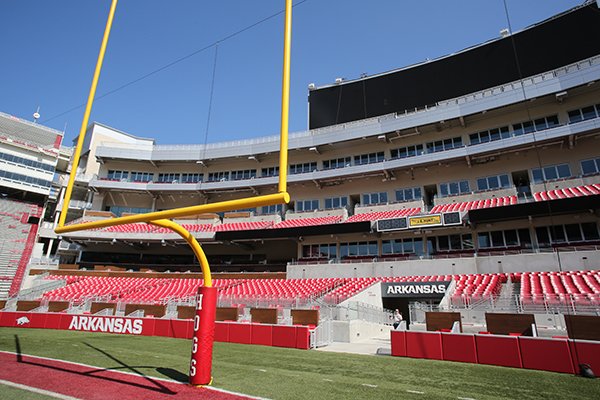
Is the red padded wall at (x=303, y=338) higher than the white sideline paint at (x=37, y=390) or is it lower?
higher

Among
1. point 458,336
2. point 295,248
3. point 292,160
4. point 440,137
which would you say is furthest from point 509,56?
point 458,336

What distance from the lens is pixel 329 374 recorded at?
311 inches

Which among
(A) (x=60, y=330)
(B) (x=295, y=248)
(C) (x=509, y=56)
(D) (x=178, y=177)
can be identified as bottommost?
(A) (x=60, y=330)

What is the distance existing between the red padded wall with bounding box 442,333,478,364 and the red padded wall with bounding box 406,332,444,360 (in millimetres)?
166

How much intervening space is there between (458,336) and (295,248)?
26840 millimetres

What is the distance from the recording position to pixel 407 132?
31531 mm

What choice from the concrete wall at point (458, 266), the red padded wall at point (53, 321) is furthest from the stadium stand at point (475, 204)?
the red padded wall at point (53, 321)

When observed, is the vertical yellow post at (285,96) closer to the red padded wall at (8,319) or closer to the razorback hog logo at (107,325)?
the razorback hog logo at (107,325)

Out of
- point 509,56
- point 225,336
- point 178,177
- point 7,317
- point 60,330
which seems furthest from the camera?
point 178,177

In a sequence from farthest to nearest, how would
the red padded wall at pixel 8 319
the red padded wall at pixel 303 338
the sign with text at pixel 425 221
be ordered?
the sign with text at pixel 425 221 → the red padded wall at pixel 8 319 → the red padded wall at pixel 303 338

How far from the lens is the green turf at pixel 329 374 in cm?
623

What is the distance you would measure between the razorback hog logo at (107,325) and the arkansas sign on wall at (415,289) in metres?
14.6

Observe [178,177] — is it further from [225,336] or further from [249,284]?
[225,336]

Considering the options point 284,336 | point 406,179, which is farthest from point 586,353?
point 406,179
